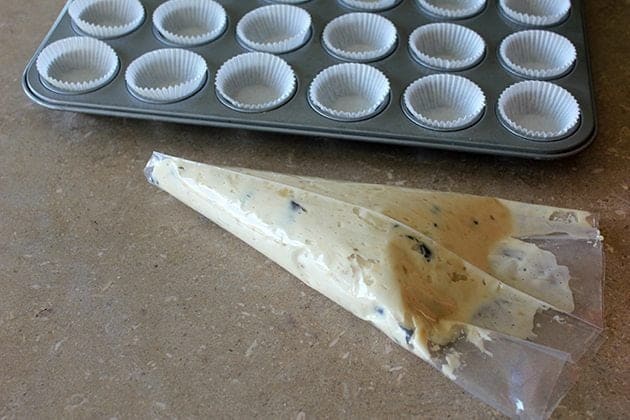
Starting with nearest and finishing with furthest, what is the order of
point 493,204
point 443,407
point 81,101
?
point 443,407, point 493,204, point 81,101

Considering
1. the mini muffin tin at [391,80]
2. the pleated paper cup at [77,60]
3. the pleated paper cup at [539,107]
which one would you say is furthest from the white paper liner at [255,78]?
the pleated paper cup at [539,107]

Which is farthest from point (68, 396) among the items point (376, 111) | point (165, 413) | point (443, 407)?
point (376, 111)

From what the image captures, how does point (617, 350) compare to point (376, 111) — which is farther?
point (376, 111)

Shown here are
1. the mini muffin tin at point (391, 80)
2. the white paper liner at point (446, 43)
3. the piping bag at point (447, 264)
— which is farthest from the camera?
the white paper liner at point (446, 43)

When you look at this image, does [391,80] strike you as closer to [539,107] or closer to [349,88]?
[349,88]

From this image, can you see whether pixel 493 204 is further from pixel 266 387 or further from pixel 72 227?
pixel 72 227

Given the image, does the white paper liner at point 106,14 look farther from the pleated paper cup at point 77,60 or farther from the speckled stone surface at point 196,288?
the speckled stone surface at point 196,288
